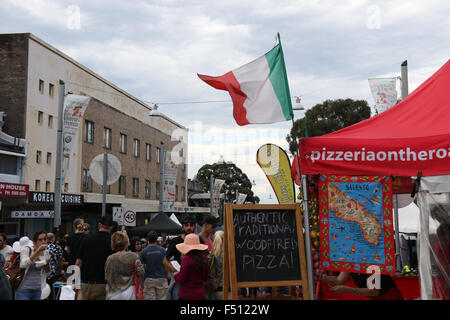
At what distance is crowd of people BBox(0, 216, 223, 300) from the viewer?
21.3 ft

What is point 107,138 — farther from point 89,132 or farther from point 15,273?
point 15,273

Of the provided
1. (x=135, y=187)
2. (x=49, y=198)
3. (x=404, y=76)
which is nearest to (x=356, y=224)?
(x=404, y=76)

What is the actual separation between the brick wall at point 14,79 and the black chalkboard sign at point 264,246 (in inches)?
895

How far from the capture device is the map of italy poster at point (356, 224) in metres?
5.94

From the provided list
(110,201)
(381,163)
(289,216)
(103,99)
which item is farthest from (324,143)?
(103,99)

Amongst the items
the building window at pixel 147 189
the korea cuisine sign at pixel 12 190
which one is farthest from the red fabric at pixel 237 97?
the building window at pixel 147 189

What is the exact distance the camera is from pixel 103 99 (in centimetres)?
3528

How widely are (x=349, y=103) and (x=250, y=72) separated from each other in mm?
32281

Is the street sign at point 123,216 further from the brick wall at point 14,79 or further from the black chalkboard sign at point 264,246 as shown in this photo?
the brick wall at point 14,79

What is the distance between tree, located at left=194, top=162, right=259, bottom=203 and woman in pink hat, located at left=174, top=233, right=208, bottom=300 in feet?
206

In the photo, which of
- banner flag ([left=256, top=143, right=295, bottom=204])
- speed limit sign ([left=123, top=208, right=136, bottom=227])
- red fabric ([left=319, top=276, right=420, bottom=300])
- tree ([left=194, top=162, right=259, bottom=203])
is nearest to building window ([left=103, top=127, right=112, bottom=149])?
speed limit sign ([left=123, top=208, right=136, bottom=227])

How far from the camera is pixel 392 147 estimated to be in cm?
578

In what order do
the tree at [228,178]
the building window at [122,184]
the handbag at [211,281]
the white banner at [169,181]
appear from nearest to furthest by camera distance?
the handbag at [211,281], the white banner at [169,181], the building window at [122,184], the tree at [228,178]

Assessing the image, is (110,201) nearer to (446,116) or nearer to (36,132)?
(36,132)
